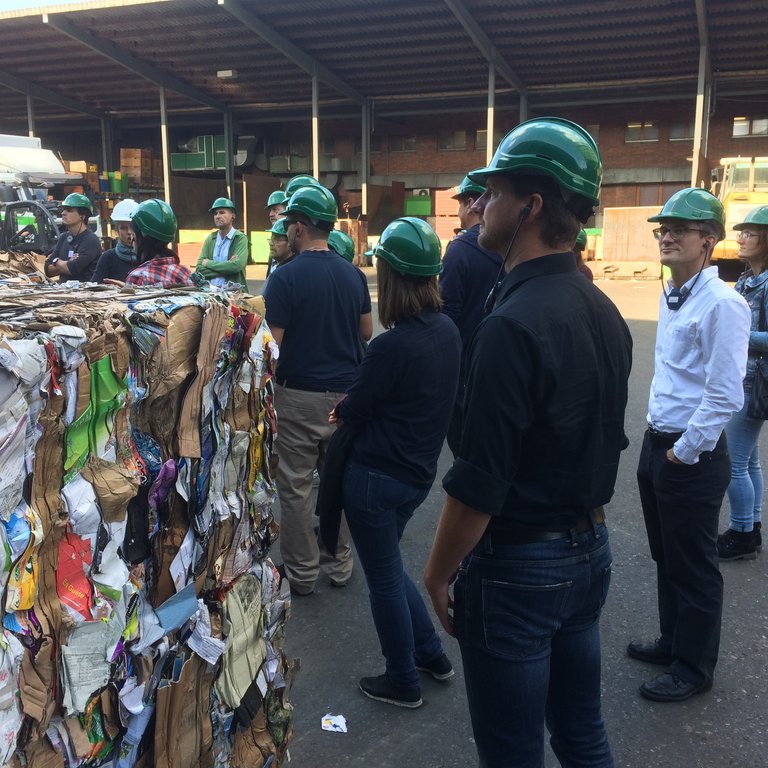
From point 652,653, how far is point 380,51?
23.2m

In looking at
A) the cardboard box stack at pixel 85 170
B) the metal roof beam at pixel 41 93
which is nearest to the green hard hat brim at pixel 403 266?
the cardboard box stack at pixel 85 170

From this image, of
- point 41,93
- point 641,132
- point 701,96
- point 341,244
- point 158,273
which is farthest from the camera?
point 641,132

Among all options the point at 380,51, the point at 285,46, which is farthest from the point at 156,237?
the point at 380,51

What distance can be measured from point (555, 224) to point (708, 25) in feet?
73.1

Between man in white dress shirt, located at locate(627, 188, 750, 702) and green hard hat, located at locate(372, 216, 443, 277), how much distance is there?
954 mm

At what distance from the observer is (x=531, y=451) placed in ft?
5.43

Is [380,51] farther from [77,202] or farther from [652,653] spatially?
[652,653]

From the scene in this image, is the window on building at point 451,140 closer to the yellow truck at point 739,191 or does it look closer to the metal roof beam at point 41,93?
the yellow truck at point 739,191

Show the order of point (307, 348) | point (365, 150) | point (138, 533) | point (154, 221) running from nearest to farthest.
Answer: point (138, 533) < point (307, 348) < point (154, 221) < point (365, 150)

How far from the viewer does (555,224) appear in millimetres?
1695

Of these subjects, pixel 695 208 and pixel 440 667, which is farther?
pixel 440 667

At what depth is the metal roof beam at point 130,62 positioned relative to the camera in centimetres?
2198

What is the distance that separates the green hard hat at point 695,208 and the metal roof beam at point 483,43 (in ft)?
61.4

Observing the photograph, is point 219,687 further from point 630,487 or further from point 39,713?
point 630,487
